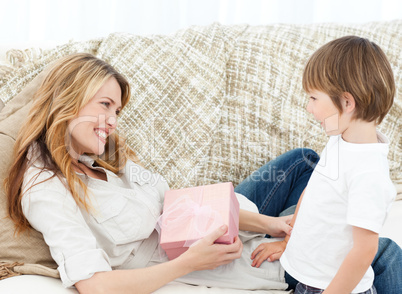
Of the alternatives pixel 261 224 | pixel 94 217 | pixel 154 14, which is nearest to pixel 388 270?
pixel 261 224

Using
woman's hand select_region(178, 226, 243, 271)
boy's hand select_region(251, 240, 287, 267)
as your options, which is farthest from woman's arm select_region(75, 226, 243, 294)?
boy's hand select_region(251, 240, 287, 267)

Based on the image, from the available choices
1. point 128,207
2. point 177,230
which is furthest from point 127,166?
point 177,230

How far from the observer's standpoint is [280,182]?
141cm

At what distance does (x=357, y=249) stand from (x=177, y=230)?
43 cm

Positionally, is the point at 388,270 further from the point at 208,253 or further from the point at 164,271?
the point at 164,271

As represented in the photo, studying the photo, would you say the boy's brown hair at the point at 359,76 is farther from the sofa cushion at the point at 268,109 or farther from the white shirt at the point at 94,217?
the sofa cushion at the point at 268,109

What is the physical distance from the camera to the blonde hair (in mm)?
1034

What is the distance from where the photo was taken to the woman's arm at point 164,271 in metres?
0.94

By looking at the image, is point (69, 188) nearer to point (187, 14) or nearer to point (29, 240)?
point (29, 240)

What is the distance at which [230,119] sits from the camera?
5.19 feet

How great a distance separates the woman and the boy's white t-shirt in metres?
0.16

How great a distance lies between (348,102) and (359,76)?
0.19 ft

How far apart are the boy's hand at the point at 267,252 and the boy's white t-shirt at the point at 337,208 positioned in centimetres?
10

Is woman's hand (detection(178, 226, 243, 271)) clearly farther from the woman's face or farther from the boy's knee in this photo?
the boy's knee
